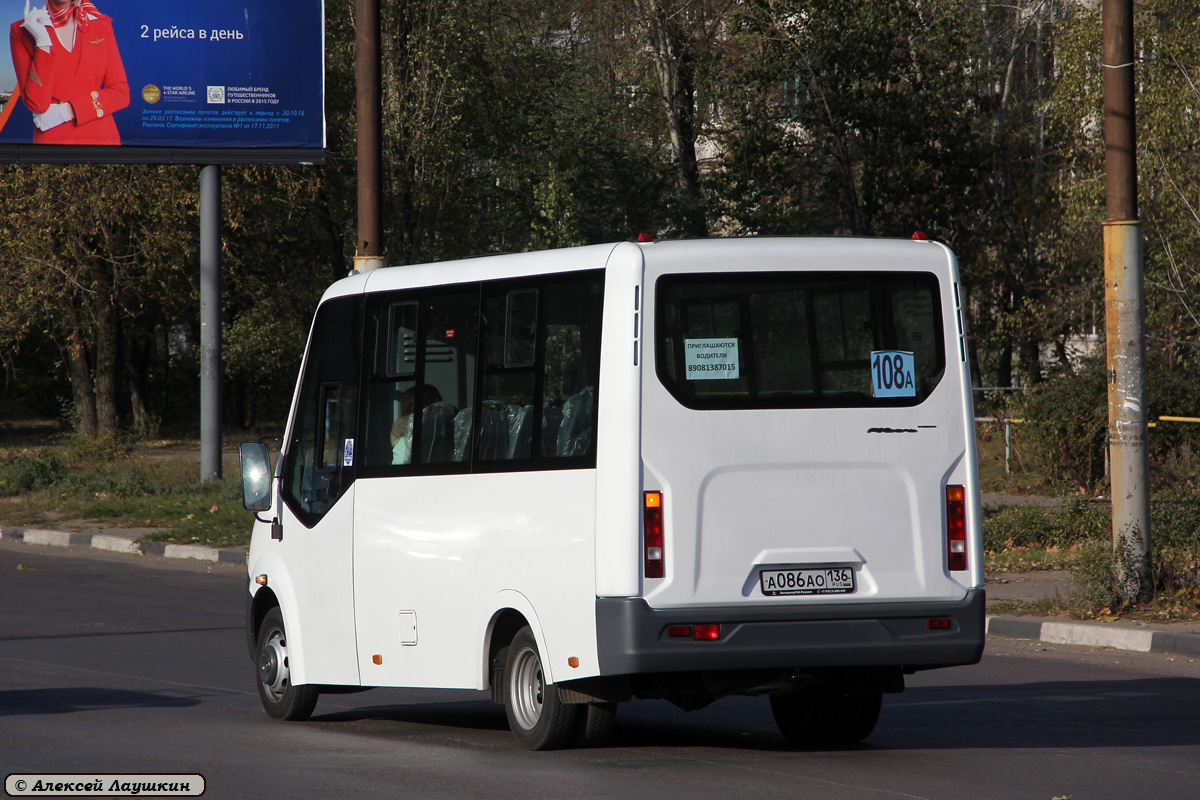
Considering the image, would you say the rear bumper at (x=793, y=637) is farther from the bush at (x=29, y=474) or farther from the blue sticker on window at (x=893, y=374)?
the bush at (x=29, y=474)

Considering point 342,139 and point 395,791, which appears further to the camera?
point 342,139

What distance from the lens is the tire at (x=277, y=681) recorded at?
902 cm

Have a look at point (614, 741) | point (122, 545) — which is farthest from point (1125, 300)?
point (122, 545)

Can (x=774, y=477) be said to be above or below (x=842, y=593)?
above

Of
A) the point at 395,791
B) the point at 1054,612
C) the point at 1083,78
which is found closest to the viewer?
the point at 395,791

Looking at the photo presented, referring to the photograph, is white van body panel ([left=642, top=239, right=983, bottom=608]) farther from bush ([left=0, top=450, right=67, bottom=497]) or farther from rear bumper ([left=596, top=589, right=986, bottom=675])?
bush ([left=0, top=450, right=67, bottom=497])

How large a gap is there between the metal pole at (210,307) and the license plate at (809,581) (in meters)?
17.8

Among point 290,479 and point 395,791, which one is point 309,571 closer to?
point 290,479

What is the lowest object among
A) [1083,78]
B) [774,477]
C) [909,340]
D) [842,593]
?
[842,593]

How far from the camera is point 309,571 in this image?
9000 millimetres

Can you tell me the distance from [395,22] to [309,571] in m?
22.1

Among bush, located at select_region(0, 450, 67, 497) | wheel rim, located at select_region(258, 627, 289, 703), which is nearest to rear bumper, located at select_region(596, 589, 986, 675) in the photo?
wheel rim, located at select_region(258, 627, 289, 703)

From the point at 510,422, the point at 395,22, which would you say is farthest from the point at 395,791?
the point at 395,22

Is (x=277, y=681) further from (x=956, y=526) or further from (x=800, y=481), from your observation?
(x=956, y=526)
